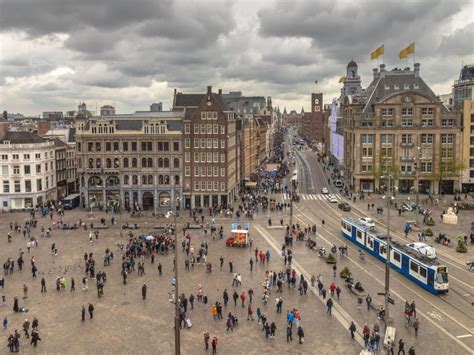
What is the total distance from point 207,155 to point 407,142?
4452cm

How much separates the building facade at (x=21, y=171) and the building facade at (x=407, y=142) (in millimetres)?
65454

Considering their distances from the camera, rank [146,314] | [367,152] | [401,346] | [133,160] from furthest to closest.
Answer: [367,152]
[133,160]
[146,314]
[401,346]

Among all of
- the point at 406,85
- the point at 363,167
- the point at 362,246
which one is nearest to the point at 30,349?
the point at 362,246

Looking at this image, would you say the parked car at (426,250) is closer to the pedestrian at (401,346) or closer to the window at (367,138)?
the pedestrian at (401,346)

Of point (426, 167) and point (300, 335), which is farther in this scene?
point (426, 167)

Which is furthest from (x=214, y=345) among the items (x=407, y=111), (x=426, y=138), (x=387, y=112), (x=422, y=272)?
(x=426, y=138)

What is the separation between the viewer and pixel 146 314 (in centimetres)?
3716

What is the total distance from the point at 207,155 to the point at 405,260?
1846 inches

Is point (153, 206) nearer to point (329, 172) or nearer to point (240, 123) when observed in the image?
point (240, 123)

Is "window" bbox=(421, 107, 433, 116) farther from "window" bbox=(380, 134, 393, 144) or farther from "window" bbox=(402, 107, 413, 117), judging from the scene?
"window" bbox=(380, 134, 393, 144)

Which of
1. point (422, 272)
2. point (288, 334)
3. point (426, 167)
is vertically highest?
point (426, 167)

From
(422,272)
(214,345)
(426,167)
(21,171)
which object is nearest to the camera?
(214,345)

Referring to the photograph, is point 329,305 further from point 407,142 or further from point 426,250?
point 407,142

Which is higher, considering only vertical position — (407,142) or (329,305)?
(407,142)
